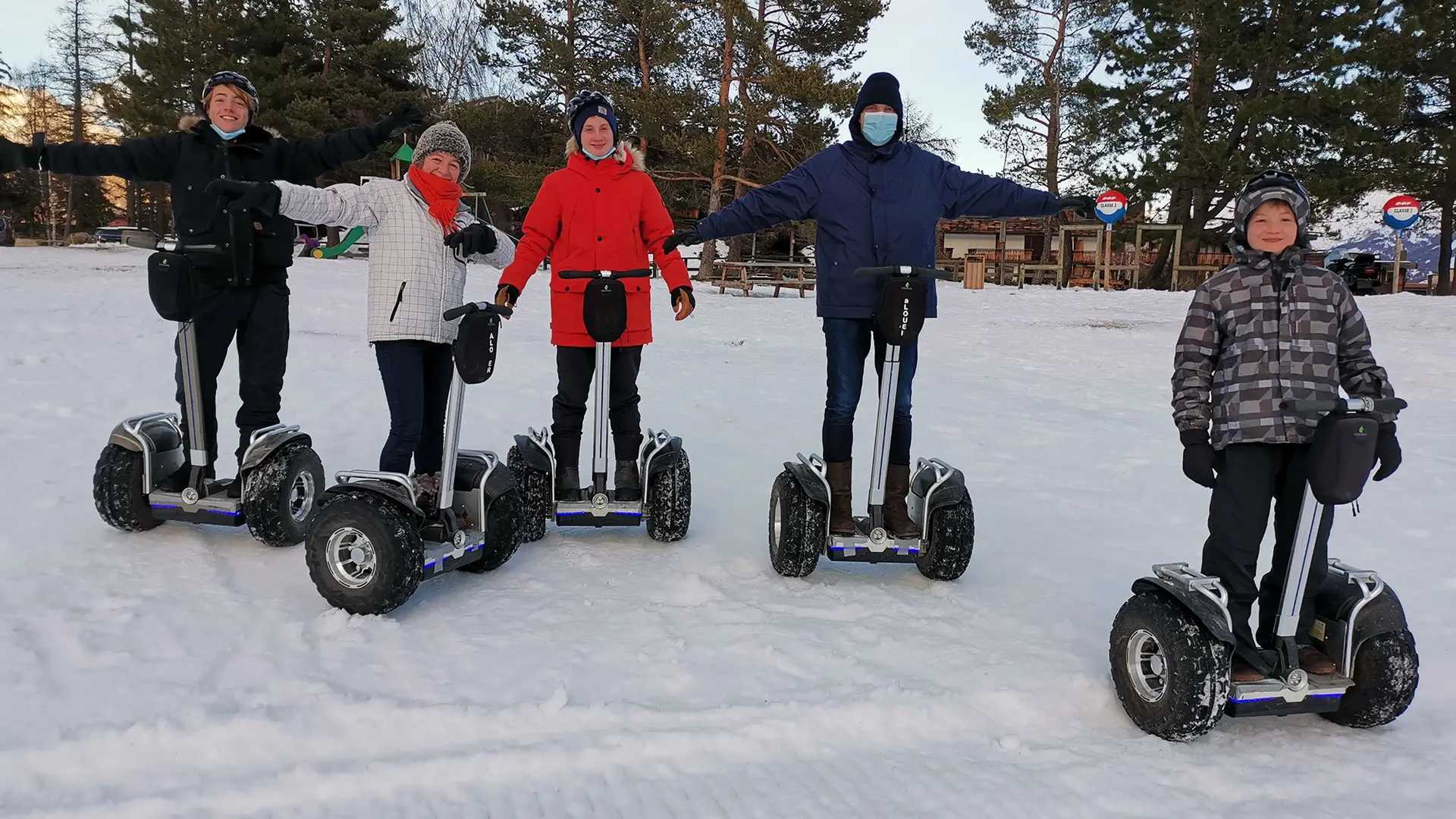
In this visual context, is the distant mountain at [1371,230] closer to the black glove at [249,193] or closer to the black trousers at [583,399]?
the black trousers at [583,399]

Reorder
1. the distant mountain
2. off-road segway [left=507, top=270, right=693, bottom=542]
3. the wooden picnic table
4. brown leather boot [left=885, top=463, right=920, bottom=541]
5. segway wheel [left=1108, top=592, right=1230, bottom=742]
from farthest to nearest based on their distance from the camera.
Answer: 1. the distant mountain
2. the wooden picnic table
3. off-road segway [left=507, top=270, right=693, bottom=542]
4. brown leather boot [left=885, top=463, right=920, bottom=541]
5. segway wheel [left=1108, top=592, right=1230, bottom=742]

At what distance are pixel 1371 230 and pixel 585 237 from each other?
3737 cm

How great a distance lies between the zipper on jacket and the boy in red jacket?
18.5 inches

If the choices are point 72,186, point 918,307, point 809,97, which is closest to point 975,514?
point 918,307

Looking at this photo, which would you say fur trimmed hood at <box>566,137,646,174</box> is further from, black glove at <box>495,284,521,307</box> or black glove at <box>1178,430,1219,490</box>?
black glove at <box>1178,430,1219,490</box>

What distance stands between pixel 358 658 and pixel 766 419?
183 inches

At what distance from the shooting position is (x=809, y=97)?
21.5 meters

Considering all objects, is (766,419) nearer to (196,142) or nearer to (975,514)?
(975,514)

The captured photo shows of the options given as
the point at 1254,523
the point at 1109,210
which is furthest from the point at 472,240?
the point at 1109,210

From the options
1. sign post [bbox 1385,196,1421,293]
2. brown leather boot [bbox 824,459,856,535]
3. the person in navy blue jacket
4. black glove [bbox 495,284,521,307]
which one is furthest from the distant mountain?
black glove [bbox 495,284,521,307]

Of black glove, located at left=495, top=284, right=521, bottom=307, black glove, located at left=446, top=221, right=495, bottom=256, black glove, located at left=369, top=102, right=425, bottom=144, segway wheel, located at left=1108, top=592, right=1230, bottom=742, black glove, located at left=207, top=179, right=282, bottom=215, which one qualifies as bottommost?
segway wheel, located at left=1108, top=592, right=1230, bottom=742

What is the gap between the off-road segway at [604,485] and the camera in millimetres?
4215

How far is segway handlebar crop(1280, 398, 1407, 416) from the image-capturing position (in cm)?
248

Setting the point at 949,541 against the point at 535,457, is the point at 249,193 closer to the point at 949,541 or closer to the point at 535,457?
the point at 535,457
